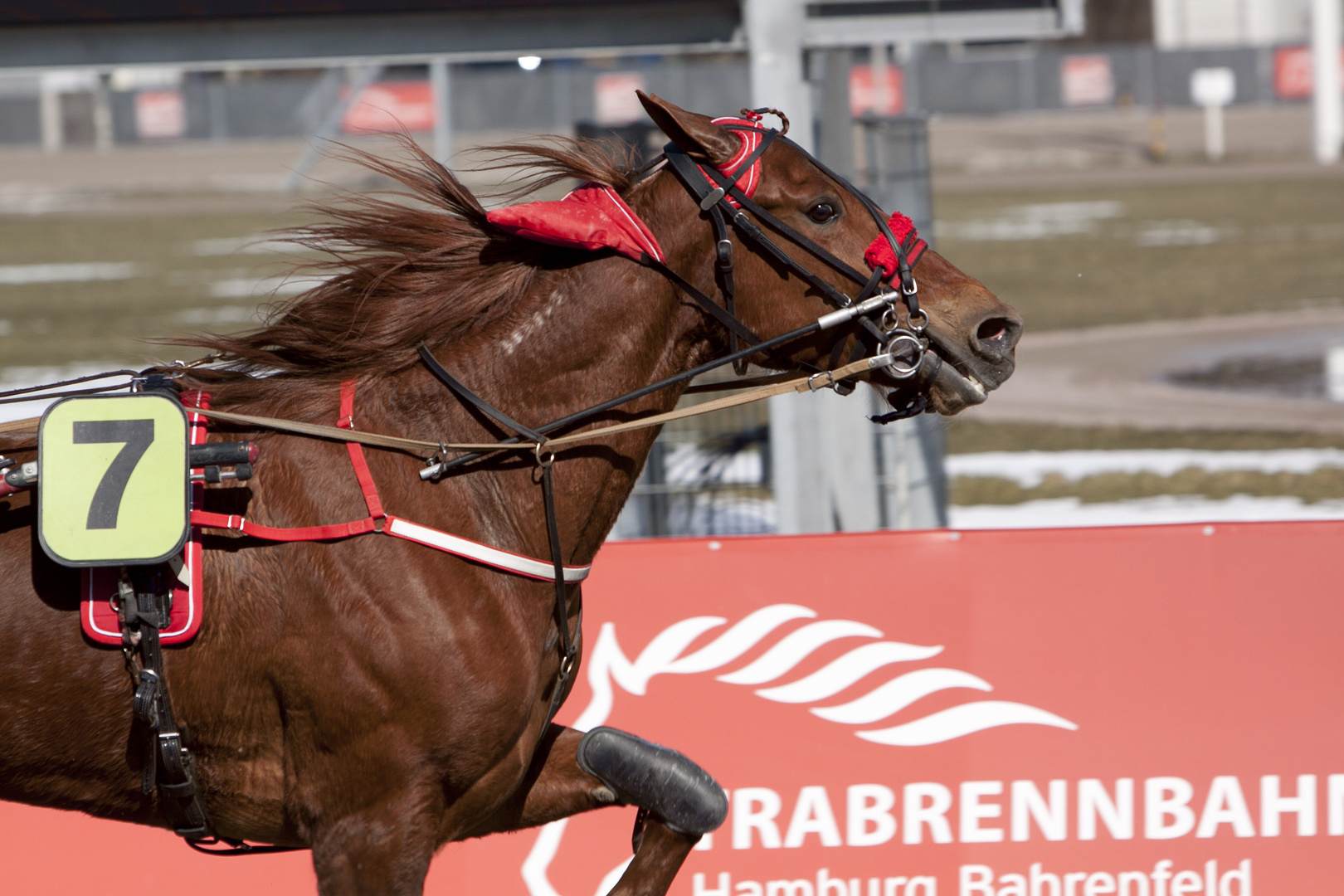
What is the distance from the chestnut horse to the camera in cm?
279

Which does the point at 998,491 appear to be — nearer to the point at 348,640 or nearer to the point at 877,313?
the point at 877,313

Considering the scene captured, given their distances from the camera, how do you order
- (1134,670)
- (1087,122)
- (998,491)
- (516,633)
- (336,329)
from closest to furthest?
(516,633)
(336,329)
(1134,670)
(998,491)
(1087,122)

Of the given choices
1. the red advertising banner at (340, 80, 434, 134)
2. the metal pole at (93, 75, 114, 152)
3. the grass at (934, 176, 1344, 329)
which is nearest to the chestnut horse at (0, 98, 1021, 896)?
the grass at (934, 176, 1344, 329)

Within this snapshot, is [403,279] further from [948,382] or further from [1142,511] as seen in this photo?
[1142,511]

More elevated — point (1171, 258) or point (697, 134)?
point (697, 134)

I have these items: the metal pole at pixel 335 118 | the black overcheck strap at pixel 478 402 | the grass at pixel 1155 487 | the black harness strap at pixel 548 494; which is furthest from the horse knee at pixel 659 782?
the metal pole at pixel 335 118

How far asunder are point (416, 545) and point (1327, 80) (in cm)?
2920

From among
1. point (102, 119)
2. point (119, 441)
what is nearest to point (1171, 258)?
Answer: point (119, 441)

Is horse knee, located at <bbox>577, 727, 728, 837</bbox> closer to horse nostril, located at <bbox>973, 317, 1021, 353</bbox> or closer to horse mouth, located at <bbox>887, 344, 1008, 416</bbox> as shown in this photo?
horse mouth, located at <bbox>887, 344, 1008, 416</bbox>

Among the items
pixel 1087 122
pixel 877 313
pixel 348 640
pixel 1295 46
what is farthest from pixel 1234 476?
pixel 1295 46

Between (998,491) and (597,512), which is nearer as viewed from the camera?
(597,512)

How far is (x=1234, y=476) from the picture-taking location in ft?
28.1

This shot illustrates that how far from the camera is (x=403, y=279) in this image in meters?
3.12

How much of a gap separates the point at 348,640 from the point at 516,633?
336 mm
